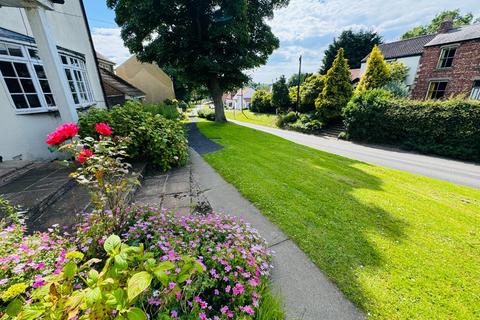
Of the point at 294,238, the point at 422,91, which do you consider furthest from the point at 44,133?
the point at 422,91

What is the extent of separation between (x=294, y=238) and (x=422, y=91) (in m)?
23.8

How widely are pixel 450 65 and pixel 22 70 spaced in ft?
87.0

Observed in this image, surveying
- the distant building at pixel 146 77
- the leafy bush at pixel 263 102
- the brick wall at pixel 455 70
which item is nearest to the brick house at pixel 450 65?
the brick wall at pixel 455 70

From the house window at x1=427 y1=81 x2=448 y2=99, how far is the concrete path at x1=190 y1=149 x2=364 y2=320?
77.0ft

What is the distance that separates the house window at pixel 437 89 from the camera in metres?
17.4

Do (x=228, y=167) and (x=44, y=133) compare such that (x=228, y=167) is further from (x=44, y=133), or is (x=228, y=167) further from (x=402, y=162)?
(x=402, y=162)

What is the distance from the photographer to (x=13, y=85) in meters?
4.69

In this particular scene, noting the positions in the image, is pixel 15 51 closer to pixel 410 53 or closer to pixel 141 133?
pixel 141 133

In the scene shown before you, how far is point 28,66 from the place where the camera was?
506 cm

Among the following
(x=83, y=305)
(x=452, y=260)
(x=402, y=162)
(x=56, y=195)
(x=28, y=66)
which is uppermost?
(x=28, y=66)

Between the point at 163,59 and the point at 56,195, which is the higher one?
the point at 163,59

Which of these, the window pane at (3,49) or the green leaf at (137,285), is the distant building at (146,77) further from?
the green leaf at (137,285)

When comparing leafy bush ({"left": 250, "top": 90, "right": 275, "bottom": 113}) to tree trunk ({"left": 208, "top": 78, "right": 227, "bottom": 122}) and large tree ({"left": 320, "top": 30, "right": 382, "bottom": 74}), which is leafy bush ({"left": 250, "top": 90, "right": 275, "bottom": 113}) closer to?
large tree ({"left": 320, "top": 30, "right": 382, "bottom": 74})

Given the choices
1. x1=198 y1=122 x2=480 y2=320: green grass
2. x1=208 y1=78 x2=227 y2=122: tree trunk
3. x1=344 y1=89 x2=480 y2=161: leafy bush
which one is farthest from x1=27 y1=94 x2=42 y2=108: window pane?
x1=344 y1=89 x2=480 y2=161: leafy bush
